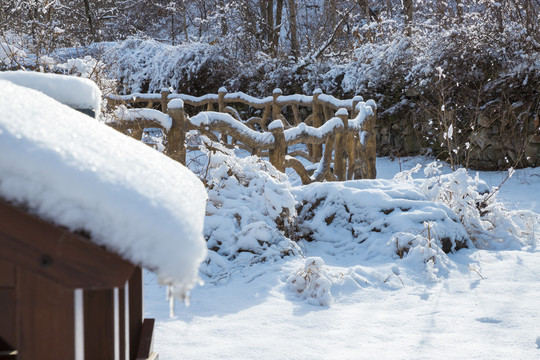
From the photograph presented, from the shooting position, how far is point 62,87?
1576 millimetres

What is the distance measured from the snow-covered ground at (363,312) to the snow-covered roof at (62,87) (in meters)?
1.29

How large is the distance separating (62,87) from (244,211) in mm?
2647

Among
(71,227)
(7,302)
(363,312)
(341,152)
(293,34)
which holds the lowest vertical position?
(363,312)

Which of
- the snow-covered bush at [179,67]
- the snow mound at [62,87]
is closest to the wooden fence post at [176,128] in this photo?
the snow mound at [62,87]

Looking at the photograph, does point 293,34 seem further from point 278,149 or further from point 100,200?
point 100,200

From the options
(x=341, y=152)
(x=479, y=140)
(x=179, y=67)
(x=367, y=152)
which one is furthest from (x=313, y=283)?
(x=179, y=67)

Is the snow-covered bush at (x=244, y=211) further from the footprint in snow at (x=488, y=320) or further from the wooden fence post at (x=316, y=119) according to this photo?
the wooden fence post at (x=316, y=119)

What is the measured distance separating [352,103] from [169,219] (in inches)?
292

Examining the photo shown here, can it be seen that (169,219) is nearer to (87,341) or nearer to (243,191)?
(87,341)

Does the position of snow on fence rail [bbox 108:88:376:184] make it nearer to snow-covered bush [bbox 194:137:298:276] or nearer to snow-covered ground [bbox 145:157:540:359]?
snow-covered bush [bbox 194:137:298:276]

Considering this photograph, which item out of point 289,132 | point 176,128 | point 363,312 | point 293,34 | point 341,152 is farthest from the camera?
point 293,34

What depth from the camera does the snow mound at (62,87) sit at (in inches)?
60.1

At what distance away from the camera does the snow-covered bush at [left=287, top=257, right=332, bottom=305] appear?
3.27 meters

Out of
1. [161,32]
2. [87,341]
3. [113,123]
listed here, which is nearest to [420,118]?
[113,123]
